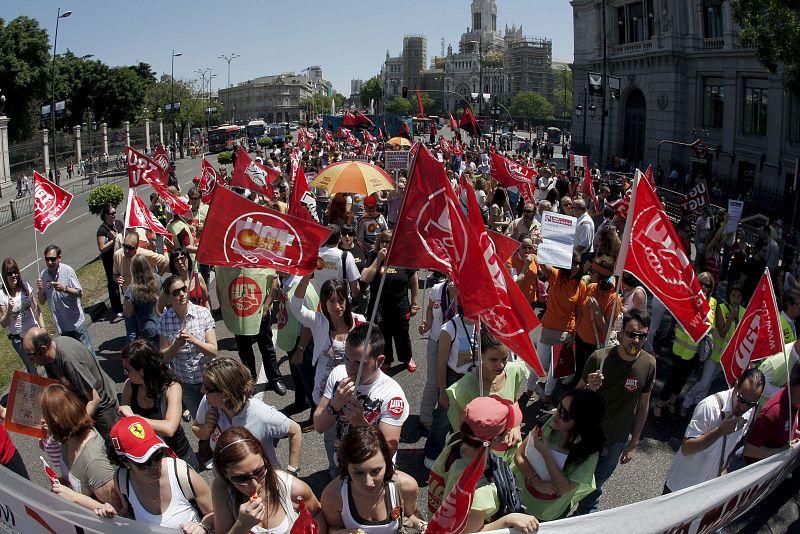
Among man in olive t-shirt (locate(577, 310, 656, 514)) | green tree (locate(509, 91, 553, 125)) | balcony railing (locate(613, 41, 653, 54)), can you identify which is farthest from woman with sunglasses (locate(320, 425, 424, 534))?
green tree (locate(509, 91, 553, 125))

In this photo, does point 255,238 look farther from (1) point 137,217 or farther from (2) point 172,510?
(1) point 137,217

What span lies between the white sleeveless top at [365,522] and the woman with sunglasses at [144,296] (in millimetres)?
→ 4060

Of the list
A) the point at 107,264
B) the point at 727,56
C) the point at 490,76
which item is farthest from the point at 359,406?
the point at 490,76

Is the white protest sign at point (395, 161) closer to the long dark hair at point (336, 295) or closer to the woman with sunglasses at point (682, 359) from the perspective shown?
the woman with sunglasses at point (682, 359)

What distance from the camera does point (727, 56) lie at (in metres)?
33.0

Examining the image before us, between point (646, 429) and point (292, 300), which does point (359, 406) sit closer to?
point (292, 300)

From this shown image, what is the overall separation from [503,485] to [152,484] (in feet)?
5.54

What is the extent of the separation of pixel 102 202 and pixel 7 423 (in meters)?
11.8

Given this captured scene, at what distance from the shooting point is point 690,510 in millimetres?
3377

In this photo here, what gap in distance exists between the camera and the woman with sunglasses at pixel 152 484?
3328mm

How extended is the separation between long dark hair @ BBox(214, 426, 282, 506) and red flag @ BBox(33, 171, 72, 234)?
A: 6.67 meters

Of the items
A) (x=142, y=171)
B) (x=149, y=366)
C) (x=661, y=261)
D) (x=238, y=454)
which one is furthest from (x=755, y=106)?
(x=238, y=454)

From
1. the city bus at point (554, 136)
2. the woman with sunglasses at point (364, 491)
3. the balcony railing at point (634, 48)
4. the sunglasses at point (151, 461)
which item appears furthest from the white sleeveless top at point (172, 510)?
the city bus at point (554, 136)

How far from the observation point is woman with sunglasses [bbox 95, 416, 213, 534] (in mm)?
3328
